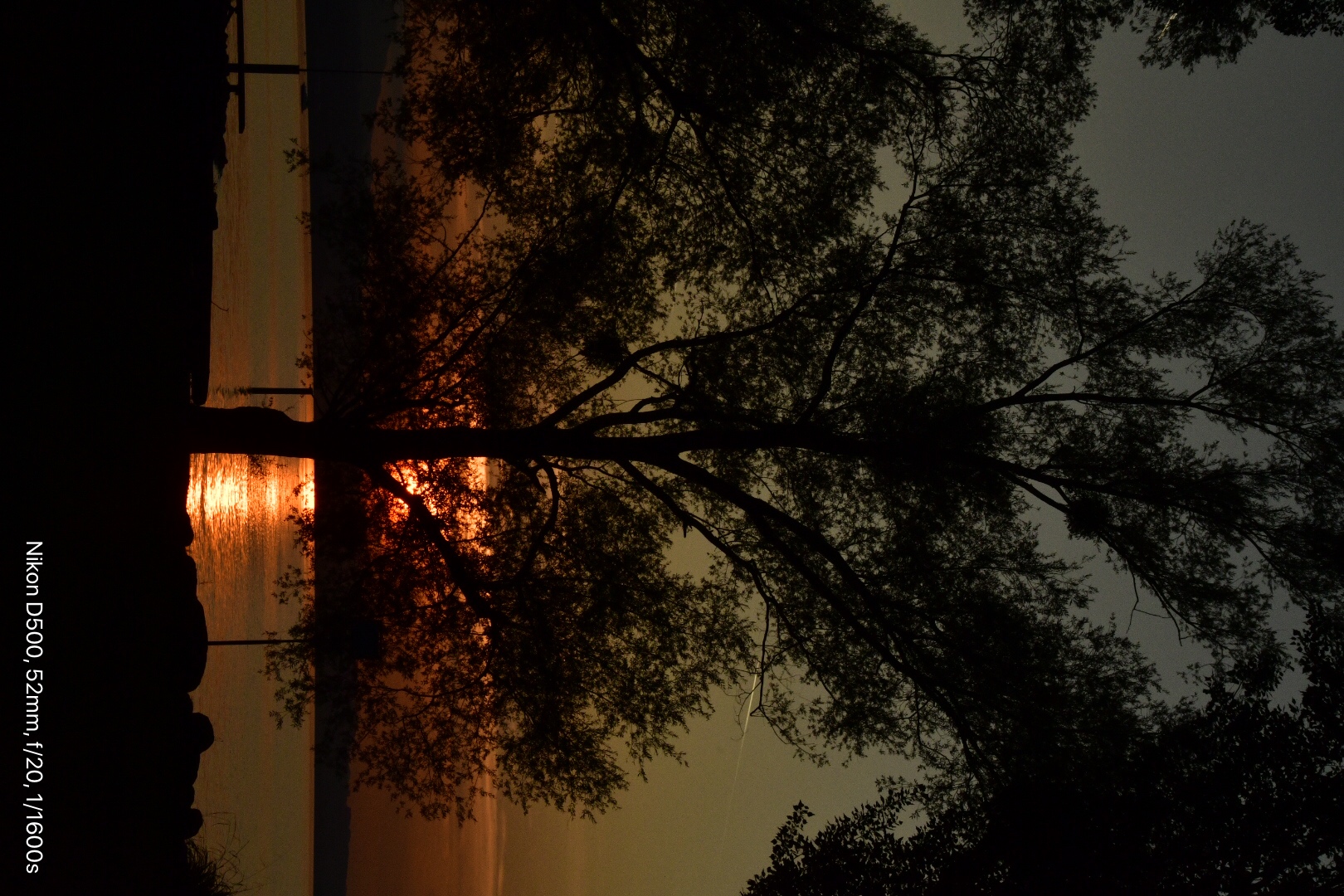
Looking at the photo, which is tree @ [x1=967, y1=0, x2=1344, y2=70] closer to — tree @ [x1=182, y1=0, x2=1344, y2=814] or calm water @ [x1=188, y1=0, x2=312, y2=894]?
tree @ [x1=182, y1=0, x2=1344, y2=814]

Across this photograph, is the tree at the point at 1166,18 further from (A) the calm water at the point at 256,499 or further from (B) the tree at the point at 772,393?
(A) the calm water at the point at 256,499

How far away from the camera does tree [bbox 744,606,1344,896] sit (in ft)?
26.5

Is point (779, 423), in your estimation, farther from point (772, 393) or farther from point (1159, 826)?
point (1159, 826)

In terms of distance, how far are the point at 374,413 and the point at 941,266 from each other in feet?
25.0

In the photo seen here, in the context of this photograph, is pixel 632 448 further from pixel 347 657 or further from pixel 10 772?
pixel 10 772

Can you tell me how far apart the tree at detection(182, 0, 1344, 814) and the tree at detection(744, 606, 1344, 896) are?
1.18 metres

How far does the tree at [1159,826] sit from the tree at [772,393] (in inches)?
46.3

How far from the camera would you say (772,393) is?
11.8 meters

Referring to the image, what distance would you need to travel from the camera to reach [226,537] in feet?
42.0

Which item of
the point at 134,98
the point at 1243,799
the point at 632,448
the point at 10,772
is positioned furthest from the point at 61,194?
the point at 1243,799

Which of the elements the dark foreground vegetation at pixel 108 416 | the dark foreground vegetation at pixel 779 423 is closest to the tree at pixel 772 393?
the dark foreground vegetation at pixel 779 423

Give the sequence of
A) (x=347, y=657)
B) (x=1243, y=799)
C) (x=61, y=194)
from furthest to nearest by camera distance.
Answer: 1. (x=347, y=657)
2. (x=1243, y=799)
3. (x=61, y=194)

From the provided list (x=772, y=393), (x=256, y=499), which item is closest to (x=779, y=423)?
(x=772, y=393)

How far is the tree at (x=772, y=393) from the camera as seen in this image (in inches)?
424
